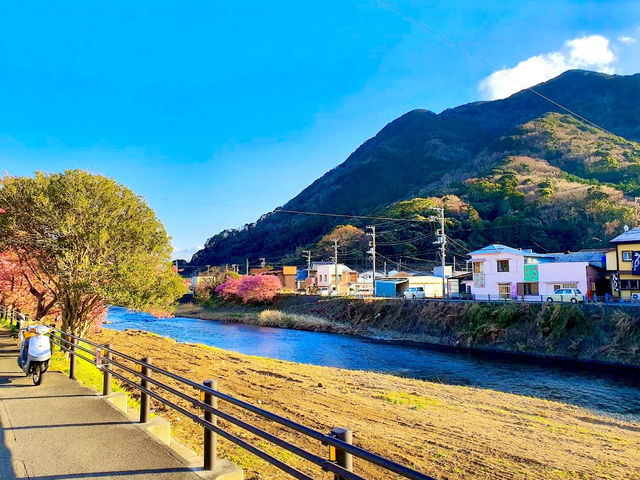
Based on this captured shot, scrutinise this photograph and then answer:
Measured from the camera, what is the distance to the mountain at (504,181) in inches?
3150

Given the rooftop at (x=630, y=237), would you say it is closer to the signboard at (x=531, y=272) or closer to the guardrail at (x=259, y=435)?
the signboard at (x=531, y=272)

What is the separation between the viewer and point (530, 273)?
38.4 m

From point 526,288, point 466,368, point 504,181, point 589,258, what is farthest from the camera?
point 504,181

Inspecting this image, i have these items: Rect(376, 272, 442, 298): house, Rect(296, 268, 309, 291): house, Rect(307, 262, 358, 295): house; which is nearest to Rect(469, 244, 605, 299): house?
Rect(376, 272, 442, 298): house

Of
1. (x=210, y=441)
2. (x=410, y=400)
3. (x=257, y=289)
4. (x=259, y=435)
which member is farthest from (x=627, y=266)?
(x=257, y=289)

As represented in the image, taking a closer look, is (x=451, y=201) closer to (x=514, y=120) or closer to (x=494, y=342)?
(x=494, y=342)

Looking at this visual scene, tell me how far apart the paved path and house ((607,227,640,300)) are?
1443 inches

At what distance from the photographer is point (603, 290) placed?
36.4m

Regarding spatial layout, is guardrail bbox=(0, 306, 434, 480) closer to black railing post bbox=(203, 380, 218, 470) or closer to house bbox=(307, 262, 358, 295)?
black railing post bbox=(203, 380, 218, 470)

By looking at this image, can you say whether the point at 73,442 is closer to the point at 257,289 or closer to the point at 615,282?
the point at 615,282

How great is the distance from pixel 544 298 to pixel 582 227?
49.9 m

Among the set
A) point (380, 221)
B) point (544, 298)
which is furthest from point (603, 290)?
point (380, 221)

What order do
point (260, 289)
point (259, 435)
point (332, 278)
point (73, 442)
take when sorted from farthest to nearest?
1. point (332, 278)
2. point (260, 289)
3. point (73, 442)
4. point (259, 435)

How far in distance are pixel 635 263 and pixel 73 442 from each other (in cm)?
3847
